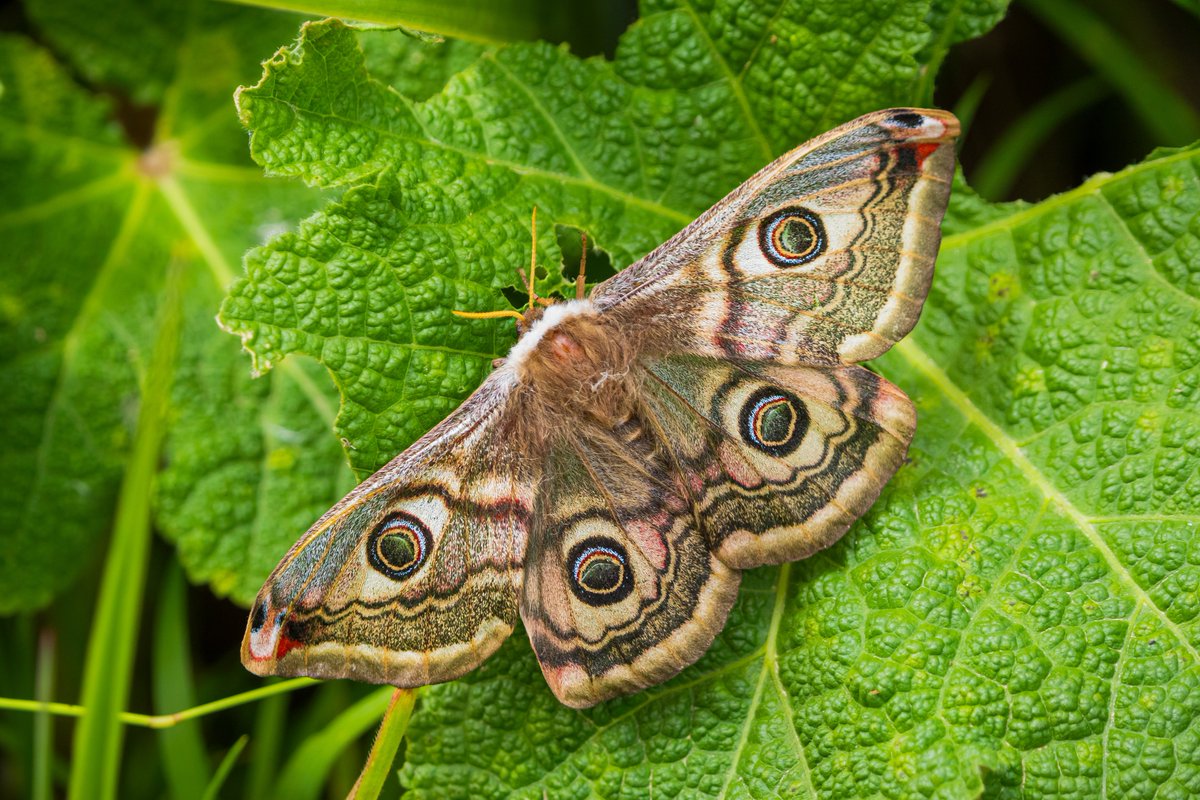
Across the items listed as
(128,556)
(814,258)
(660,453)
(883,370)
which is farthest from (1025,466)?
(128,556)

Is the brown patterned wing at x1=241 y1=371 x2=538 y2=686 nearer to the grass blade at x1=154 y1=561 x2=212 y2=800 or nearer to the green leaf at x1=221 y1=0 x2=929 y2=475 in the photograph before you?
the green leaf at x1=221 y1=0 x2=929 y2=475

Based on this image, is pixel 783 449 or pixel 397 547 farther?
pixel 783 449

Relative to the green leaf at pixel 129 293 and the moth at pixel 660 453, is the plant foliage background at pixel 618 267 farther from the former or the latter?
the moth at pixel 660 453

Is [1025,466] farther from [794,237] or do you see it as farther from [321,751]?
[321,751]

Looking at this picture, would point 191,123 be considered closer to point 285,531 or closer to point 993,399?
point 285,531

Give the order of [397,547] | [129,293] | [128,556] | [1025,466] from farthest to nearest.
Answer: [129,293] < [1025,466] < [397,547] < [128,556]

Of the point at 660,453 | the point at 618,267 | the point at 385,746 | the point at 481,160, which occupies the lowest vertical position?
the point at 385,746
